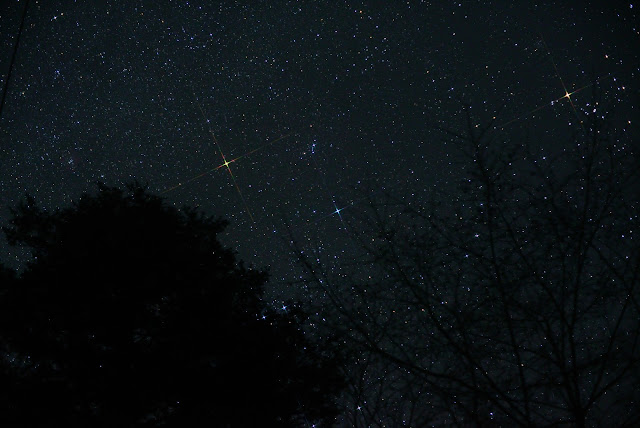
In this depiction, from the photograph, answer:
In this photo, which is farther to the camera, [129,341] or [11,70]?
[129,341]

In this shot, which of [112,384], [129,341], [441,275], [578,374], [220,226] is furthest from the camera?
[220,226]

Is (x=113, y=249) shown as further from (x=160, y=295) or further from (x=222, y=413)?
(x=222, y=413)

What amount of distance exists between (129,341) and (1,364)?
5.38 feet

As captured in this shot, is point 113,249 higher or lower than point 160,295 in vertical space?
higher

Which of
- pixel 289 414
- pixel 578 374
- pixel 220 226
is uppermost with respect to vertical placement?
pixel 220 226

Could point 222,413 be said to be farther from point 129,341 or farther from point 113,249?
point 113,249

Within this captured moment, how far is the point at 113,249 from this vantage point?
6719mm

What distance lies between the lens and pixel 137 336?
6586mm

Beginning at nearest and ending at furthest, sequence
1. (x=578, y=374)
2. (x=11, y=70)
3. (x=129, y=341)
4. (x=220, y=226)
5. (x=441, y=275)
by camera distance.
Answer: (x=578, y=374) < (x=441, y=275) < (x=11, y=70) < (x=129, y=341) < (x=220, y=226)

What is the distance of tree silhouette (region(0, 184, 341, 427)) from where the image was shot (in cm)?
606

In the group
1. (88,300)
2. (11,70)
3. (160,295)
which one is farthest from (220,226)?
(11,70)

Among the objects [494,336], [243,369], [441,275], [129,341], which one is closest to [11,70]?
[441,275]

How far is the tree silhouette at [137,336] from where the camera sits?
19.9 ft

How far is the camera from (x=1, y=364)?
20.0ft
